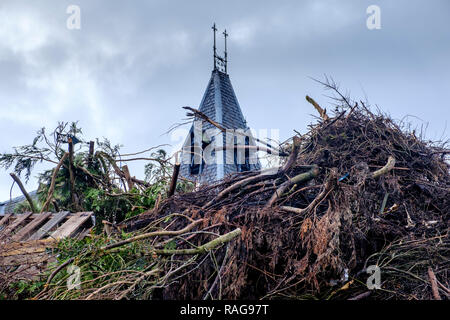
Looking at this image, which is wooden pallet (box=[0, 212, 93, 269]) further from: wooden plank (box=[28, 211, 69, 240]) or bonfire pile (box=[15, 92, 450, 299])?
bonfire pile (box=[15, 92, 450, 299])

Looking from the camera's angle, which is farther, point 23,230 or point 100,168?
point 100,168

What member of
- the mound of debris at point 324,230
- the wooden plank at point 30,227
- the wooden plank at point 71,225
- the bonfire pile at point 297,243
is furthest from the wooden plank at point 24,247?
the mound of debris at point 324,230

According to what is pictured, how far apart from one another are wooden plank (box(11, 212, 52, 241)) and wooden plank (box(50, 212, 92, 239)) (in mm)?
307

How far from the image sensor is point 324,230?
2781mm

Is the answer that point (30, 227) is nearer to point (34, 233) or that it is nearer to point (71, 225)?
point (34, 233)

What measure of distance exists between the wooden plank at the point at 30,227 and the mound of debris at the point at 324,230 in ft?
4.63

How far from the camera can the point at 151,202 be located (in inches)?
187

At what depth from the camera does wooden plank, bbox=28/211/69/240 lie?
3.99 meters

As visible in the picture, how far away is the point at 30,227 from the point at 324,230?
3261 mm

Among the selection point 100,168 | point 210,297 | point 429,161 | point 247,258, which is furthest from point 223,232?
point 100,168

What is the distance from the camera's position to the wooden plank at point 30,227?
13.2ft

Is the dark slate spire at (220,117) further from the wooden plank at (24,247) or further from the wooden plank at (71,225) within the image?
the wooden plank at (24,247)
